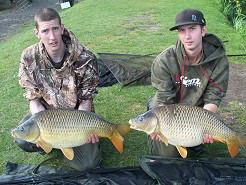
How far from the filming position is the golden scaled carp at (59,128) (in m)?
1.74

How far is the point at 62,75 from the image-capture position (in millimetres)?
2197

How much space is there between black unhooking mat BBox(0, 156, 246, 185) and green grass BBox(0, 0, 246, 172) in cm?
27

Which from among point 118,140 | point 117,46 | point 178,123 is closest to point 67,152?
point 118,140

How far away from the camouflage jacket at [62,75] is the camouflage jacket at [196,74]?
1.74 ft

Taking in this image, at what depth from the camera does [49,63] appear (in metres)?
2.16

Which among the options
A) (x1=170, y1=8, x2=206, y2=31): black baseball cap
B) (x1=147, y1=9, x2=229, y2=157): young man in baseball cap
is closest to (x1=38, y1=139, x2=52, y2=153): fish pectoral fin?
(x1=147, y1=9, x2=229, y2=157): young man in baseball cap

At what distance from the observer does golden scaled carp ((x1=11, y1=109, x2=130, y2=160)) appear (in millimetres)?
1741

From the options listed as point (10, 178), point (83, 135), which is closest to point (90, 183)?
point (83, 135)

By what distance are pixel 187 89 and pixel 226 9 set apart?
25.9 feet

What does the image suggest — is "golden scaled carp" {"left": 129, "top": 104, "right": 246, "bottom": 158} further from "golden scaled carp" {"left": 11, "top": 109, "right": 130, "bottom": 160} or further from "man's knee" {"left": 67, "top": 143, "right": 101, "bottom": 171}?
"man's knee" {"left": 67, "top": 143, "right": 101, "bottom": 171}

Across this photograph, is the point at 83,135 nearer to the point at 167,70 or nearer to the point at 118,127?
the point at 118,127

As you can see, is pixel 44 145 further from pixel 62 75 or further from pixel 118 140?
pixel 62 75

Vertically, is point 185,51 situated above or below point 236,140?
above

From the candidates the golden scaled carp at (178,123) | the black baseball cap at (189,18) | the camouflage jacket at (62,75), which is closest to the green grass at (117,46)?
the camouflage jacket at (62,75)
